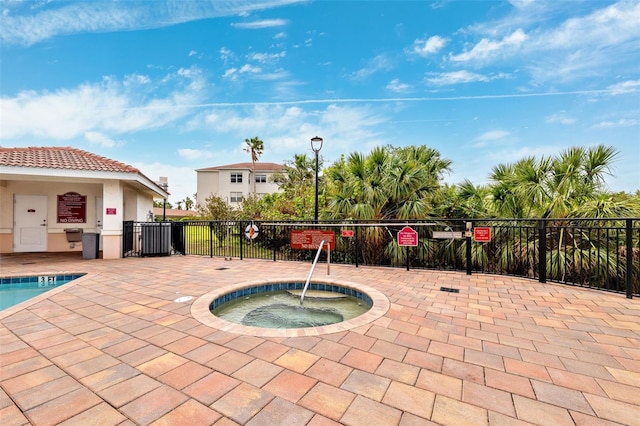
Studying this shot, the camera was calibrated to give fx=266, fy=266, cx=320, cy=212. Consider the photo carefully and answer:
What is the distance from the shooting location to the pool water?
3.35 metres

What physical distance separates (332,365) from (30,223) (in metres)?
11.5

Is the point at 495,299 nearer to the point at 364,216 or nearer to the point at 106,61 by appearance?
the point at 364,216

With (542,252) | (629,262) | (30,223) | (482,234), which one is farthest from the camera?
(30,223)

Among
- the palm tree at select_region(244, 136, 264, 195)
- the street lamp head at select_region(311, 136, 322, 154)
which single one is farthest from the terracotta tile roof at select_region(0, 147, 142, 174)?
the palm tree at select_region(244, 136, 264, 195)

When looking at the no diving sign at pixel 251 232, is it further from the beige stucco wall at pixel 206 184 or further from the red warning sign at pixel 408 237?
the beige stucco wall at pixel 206 184

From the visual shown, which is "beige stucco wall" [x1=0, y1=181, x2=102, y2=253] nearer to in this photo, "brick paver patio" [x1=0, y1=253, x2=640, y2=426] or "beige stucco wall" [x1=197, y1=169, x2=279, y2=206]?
"brick paver patio" [x1=0, y1=253, x2=640, y2=426]

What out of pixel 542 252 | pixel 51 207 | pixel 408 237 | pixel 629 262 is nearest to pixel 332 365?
pixel 408 237

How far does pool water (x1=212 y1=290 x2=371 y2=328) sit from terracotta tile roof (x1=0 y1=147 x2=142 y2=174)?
19.8 ft

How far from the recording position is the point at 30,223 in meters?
8.60

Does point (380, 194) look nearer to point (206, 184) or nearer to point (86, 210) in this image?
point (86, 210)

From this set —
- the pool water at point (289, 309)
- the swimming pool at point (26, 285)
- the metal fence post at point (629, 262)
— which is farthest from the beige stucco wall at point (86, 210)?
the metal fence post at point (629, 262)

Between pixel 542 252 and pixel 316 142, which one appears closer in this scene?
pixel 542 252

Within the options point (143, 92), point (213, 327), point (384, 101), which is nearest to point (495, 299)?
point (213, 327)

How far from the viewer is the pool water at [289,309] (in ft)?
11.0
